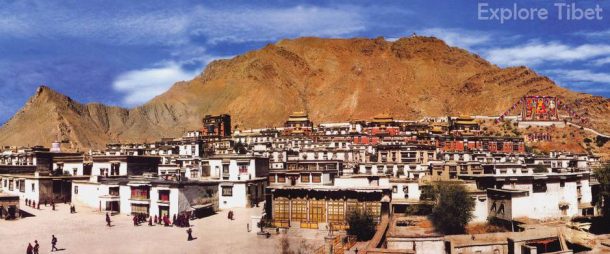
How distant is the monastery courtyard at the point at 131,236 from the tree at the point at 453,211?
7958 mm

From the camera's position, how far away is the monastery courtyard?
3145 centimetres

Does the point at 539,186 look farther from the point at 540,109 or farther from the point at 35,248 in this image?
the point at 540,109

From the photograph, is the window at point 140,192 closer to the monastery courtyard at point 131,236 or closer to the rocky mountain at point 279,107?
the monastery courtyard at point 131,236

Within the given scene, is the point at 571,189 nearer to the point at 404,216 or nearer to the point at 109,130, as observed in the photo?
the point at 404,216

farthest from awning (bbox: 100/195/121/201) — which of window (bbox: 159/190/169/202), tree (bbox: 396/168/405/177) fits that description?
tree (bbox: 396/168/405/177)

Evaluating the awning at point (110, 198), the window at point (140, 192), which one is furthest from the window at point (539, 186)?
the awning at point (110, 198)

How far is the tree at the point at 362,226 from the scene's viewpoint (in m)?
34.1

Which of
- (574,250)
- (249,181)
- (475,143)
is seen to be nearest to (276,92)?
(475,143)

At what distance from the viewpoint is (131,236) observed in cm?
3500

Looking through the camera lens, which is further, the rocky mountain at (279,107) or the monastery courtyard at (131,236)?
the rocky mountain at (279,107)

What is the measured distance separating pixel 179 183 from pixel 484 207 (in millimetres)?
21676

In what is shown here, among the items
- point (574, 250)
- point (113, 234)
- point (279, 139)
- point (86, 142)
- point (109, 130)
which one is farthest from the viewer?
point (109, 130)

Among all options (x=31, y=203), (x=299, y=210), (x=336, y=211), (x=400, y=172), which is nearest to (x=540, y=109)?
(x=400, y=172)

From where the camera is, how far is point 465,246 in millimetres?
30672
